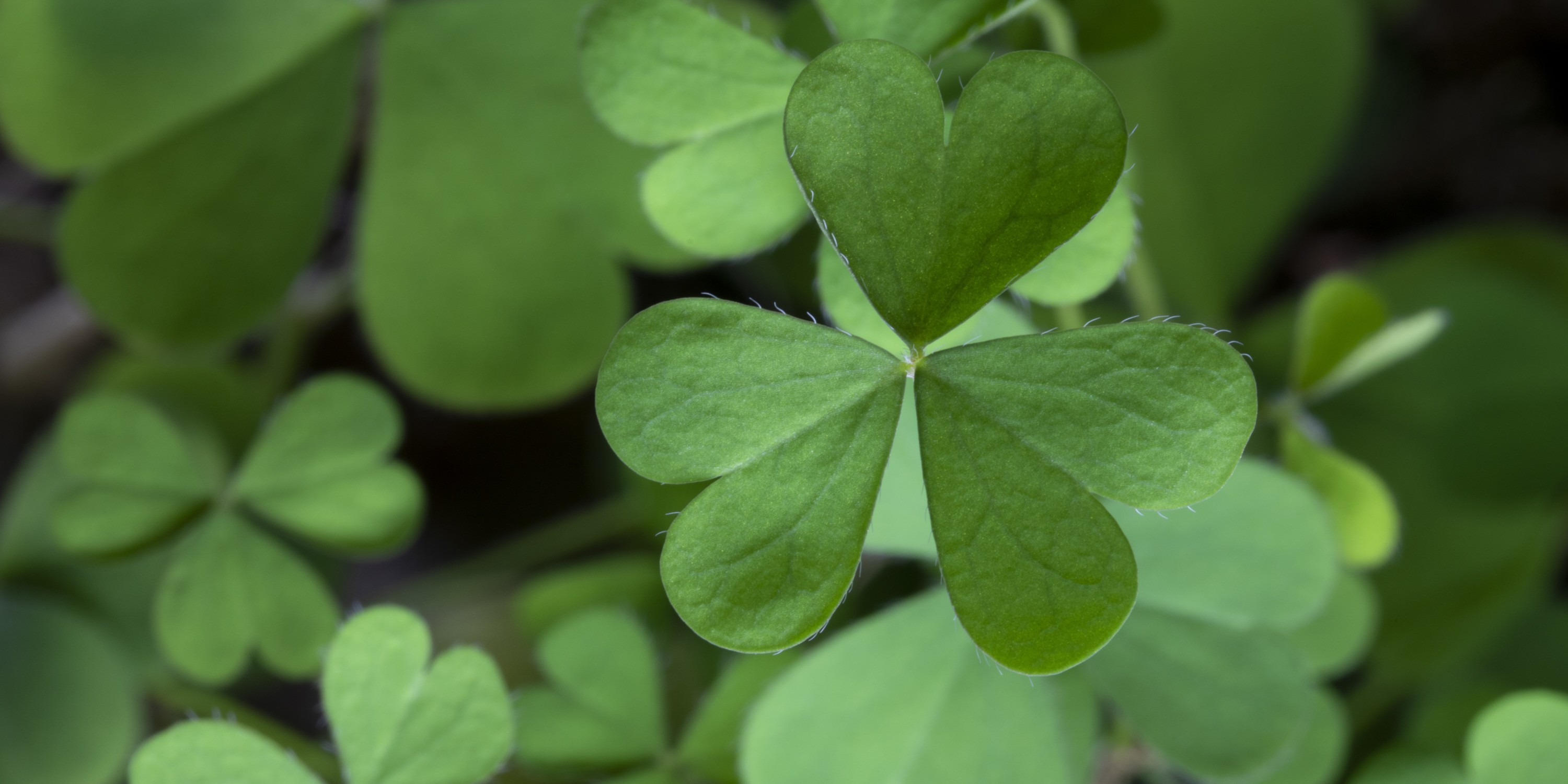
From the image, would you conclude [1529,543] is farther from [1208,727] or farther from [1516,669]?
[1208,727]

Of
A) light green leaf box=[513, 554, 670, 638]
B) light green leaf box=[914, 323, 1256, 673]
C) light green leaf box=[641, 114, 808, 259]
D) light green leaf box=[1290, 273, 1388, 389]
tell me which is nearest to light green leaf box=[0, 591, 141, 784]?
light green leaf box=[513, 554, 670, 638]

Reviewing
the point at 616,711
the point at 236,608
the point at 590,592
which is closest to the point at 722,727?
the point at 616,711

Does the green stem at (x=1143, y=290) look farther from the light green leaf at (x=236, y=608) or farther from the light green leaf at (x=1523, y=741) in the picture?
the light green leaf at (x=236, y=608)

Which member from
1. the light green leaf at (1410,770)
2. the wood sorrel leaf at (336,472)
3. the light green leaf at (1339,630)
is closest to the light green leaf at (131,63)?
the wood sorrel leaf at (336,472)

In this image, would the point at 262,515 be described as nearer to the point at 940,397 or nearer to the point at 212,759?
the point at 212,759

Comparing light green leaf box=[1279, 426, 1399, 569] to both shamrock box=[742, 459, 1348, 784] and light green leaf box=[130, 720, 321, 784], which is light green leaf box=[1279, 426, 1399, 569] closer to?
shamrock box=[742, 459, 1348, 784]

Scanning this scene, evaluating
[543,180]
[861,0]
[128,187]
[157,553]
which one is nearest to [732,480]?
[861,0]

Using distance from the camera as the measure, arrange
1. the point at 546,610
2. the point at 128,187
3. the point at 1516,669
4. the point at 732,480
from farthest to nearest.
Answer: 1. the point at 1516,669
2. the point at 546,610
3. the point at 128,187
4. the point at 732,480

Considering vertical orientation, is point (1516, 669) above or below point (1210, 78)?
below
